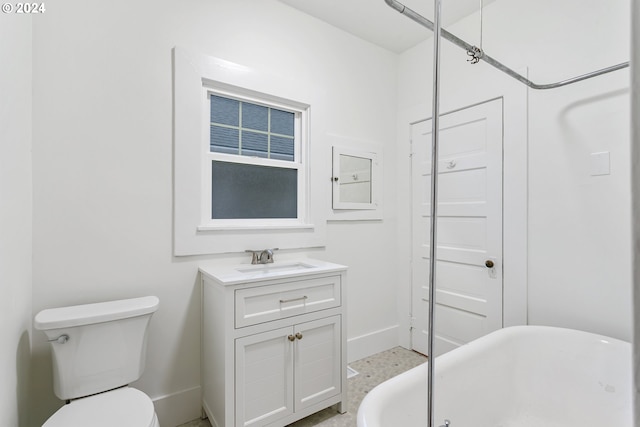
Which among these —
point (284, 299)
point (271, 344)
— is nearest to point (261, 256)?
point (284, 299)

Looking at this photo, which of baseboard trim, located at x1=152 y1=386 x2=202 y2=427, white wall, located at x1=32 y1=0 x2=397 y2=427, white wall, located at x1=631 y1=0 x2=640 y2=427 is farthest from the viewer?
baseboard trim, located at x1=152 y1=386 x2=202 y2=427

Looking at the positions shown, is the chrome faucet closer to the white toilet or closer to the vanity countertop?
the vanity countertop

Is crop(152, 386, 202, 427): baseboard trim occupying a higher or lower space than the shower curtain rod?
lower

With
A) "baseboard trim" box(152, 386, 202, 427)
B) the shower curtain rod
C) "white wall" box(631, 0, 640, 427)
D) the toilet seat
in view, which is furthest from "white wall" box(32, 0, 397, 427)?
"white wall" box(631, 0, 640, 427)

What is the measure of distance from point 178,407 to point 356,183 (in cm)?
189

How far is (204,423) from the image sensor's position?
5.94 feet

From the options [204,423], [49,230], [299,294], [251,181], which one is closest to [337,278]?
[299,294]

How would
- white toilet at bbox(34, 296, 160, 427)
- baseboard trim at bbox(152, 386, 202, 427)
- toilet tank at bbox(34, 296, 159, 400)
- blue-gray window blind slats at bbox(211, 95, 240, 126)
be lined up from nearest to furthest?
white toilet at bbox(34, 296, 160, 427)
toilet tank at bbox(34, 296, 159, 400)
baseboard trim at bbox(152, 386, 202, 427)
blue-gray window blind slats at bbox(211, 95, 240, 126)

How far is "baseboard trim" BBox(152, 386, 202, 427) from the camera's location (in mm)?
1750

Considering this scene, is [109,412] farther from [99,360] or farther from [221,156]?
[221,156]

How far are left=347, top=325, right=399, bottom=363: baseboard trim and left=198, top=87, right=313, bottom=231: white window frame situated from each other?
1034 mm

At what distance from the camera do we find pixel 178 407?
1800mm

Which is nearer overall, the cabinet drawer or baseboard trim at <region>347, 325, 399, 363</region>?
the cabinet drawer

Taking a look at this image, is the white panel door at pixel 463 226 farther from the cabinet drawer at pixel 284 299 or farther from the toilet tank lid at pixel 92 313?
the toilet tank lid at pixel 92 313
